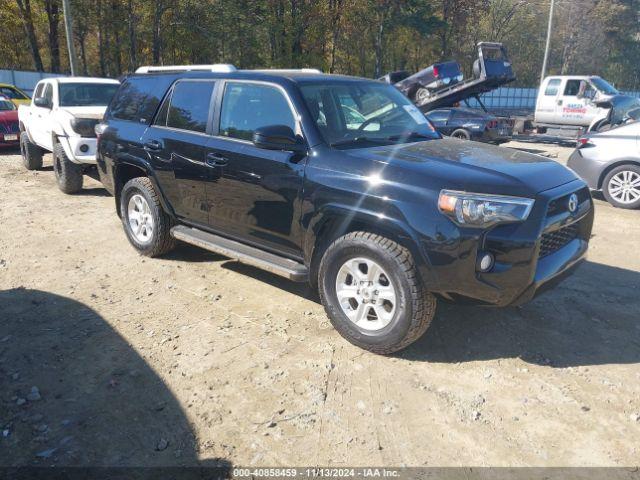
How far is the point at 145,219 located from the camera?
5.59 metres

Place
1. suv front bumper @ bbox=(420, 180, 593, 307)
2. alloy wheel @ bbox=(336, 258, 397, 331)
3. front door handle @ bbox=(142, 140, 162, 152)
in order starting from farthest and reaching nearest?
front door handle @ bbox=(142, 140, 162, 152), alloy wheel @ bbox=(336, 258, 397, 331), suv front bumper @ bbox=(420, 180, 593, 307)

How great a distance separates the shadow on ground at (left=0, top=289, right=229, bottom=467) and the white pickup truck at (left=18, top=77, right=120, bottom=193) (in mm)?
4494

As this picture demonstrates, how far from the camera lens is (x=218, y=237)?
4785mm

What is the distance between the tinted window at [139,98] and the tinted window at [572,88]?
1563 centimetres

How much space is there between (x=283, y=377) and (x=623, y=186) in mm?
7049

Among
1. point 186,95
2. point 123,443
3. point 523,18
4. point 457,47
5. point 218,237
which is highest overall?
point 523,18

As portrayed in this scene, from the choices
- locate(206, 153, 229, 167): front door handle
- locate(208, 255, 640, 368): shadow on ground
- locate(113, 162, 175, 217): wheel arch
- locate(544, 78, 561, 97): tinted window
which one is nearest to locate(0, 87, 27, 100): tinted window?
locate(113, 162, 175, 217): wheel arch

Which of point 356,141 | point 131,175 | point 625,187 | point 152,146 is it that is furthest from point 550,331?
point 625,187

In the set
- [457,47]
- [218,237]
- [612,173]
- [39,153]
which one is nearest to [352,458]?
[218,237]

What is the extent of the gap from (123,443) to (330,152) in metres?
2.30

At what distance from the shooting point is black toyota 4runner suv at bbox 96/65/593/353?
3.26 meters

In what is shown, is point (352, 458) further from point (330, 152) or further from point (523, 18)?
point (523, 18)

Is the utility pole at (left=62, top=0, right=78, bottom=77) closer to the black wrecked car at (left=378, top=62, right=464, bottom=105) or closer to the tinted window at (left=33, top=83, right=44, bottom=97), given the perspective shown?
the tinted window at (left=33, top=83, right=44, bottom=97)

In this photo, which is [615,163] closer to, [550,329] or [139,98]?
[550,329]
